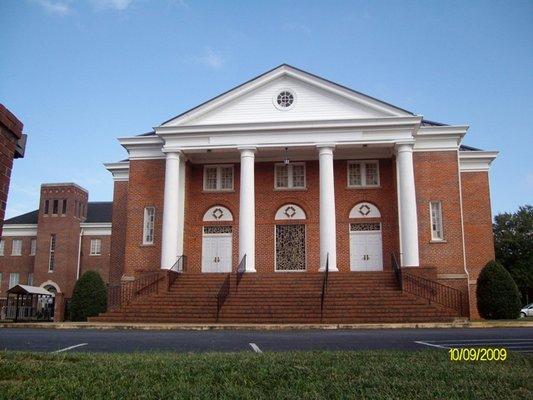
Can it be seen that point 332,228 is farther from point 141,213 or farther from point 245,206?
point 141,213

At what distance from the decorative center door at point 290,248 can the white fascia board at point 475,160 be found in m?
A: 9.56

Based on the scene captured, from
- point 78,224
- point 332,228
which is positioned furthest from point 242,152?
point 78,224

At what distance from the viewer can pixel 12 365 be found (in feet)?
20.5

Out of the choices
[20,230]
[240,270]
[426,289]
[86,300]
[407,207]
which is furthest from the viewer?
[20,230]

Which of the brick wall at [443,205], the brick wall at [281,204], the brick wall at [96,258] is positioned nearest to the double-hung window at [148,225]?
the brick wall at [281,204]

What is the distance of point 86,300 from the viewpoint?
1123 inches

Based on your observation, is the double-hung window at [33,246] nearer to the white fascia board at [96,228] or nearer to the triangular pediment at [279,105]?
the white fascia board at [96,228]

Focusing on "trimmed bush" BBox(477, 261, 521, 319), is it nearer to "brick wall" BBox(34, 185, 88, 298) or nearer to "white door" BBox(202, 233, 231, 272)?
"white door" BBox(202, 233, 231, 272)

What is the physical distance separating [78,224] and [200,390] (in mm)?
56407

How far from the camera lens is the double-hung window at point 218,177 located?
30.9 metres

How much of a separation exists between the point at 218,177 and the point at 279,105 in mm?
5424

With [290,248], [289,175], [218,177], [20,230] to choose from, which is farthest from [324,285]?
[20,230]

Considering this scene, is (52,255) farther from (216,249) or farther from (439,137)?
(439,137)

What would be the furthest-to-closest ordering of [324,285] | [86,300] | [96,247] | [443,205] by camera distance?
[96,247] → [86,300] → [443,205] → [324,285]
